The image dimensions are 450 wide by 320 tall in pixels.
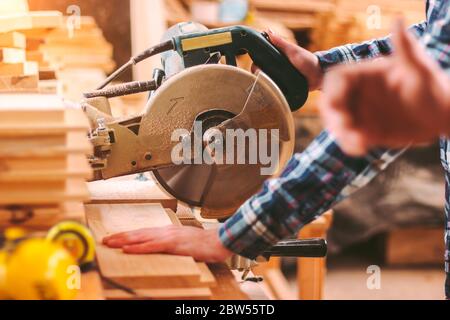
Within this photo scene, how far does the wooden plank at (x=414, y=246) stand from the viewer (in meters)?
5.03

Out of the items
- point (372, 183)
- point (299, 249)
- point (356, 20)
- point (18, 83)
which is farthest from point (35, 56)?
point (372, 183)

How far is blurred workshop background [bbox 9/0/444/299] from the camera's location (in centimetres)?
438

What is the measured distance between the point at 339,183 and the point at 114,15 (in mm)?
3525

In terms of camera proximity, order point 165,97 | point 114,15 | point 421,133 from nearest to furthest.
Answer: point 421,133
point 165,97
point 114,15

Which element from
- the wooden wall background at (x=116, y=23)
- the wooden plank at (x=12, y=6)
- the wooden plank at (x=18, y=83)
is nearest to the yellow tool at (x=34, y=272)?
the wooden plank at (x=18, y=83)

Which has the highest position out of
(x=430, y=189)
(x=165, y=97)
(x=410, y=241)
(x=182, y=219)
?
(x=165, y=97)

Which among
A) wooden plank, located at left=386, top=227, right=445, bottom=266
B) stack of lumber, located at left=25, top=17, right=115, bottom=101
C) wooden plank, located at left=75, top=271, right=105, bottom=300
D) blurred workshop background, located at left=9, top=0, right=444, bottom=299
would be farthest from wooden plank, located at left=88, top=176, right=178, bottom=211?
wooden plank, located at left=386, top=227, right=445, bottom=266

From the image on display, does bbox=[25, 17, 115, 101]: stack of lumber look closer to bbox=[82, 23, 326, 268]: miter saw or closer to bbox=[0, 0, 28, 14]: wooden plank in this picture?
bbox=[0, 0, 28, 14]: wooden plank

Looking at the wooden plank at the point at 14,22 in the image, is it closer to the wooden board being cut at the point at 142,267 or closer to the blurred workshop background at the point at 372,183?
the wooden board being cut at the point at 142,267

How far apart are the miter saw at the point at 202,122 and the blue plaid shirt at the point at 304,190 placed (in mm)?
325

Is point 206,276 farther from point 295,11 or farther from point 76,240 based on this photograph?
point 295,11
